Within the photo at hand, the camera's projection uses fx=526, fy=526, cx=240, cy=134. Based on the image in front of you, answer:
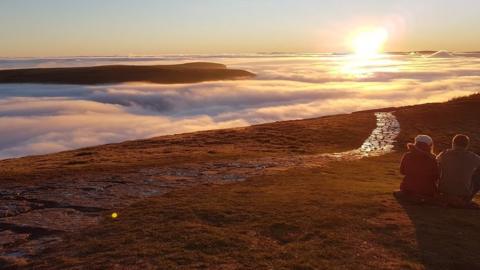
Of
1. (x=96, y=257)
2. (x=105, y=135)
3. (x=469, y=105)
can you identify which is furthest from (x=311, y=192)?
(x=105, y=135)

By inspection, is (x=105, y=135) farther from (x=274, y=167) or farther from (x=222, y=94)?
(x=274, y=167)

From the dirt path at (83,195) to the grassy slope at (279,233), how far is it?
0.66 metres

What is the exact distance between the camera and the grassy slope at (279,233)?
7.80 metres

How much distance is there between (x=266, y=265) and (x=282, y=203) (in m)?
3.80

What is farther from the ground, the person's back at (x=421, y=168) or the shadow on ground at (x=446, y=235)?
the person's back at (x=421, y=168)

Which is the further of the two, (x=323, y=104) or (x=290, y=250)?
(x=323, y=104)

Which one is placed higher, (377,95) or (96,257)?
(96,257)

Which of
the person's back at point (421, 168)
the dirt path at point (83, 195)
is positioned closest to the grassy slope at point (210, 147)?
the dirt path at point (83, 195)

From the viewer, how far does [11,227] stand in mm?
9984

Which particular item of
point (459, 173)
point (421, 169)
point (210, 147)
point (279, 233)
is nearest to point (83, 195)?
point (279, 233)

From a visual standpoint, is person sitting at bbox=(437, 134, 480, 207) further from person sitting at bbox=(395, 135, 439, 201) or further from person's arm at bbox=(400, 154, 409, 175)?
person's arm at bbox=(400, 154, 409, 175)

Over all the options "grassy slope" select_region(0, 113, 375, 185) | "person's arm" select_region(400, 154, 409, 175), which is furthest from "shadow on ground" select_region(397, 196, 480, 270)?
"grassy slope" select_region(0, 113, 375, 185)

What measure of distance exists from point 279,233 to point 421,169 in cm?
381

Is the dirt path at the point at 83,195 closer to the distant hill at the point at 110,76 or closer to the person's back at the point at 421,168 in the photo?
the person's back at the point at 421,168
